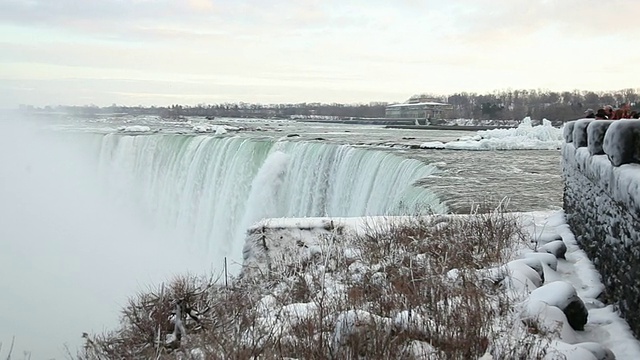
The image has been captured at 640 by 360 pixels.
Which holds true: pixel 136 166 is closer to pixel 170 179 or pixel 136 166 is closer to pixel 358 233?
pixel 170 179

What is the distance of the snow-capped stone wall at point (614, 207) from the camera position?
4.41 meters

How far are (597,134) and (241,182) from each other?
16.3 metres

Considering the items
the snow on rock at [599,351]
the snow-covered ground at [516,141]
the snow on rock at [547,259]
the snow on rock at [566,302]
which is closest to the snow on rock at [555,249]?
the snow on rock at [547,259]

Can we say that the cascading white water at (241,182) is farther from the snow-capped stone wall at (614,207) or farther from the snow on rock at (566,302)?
the snow on rock at (566,302)

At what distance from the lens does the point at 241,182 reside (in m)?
21.2

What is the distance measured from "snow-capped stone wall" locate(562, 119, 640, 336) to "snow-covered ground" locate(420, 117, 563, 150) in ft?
58.9

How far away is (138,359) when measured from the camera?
529 cm

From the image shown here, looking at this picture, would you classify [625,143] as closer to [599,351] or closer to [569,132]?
[599,351]

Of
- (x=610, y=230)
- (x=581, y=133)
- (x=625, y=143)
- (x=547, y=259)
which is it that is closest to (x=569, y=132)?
(x=581, y=133)

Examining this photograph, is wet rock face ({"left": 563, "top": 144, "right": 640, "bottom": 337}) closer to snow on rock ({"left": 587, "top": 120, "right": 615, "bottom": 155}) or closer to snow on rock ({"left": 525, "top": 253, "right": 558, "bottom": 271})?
snow on rock ({"left": 587, "top": 120, "right": 615, "bottom": 155})

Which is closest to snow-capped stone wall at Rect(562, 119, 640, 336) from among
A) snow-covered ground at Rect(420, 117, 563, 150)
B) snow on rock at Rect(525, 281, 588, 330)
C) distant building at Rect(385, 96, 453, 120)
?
snow on rock at Rect(525, 281, 588, 330)

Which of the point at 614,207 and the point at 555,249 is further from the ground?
the point at 614,207

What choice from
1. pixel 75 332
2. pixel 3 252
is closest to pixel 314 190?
pixel 75 332

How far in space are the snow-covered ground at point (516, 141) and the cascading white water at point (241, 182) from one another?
7230mm
